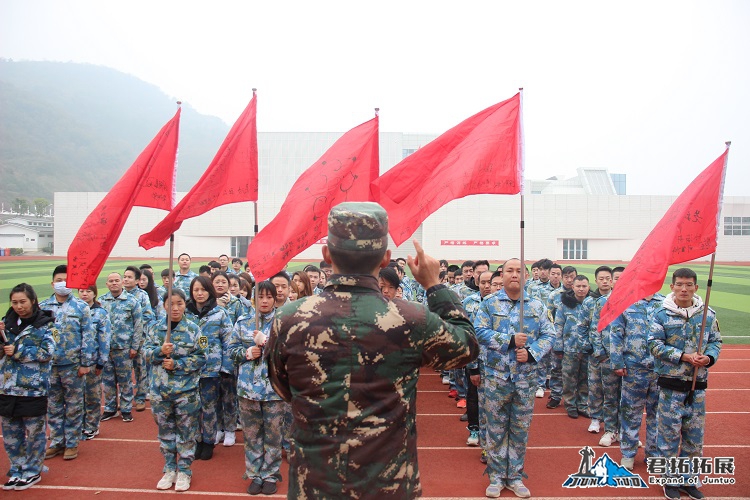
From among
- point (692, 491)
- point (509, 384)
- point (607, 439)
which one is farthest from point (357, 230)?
point (607, 439)

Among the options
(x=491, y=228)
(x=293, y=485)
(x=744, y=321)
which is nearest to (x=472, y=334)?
(x=293, y=485)

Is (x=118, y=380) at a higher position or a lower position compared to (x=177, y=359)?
lower

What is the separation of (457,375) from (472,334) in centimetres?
639

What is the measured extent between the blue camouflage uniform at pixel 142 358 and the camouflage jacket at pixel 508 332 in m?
5.15

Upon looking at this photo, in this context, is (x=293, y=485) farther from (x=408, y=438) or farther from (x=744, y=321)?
(x=744, y=321)

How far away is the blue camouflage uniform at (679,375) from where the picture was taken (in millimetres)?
4715

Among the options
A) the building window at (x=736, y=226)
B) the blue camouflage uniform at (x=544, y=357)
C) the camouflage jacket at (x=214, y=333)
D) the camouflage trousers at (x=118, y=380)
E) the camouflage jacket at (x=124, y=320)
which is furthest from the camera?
the building window at (x=736, y=226)

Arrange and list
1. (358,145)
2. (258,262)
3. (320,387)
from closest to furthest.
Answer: (320,387) < (258,262) < (358,145)

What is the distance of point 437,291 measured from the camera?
2260 mm

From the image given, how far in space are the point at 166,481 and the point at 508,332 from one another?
3.66 m

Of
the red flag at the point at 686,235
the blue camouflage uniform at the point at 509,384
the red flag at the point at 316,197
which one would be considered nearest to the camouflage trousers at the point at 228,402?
the red flag at the point at 316,197

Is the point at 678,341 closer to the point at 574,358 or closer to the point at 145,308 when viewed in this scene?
the point at 574,358

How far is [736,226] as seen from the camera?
4881cm

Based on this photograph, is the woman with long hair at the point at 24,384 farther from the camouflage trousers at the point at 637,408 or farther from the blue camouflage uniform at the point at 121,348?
the camouflage trousers at the point at 637,408
